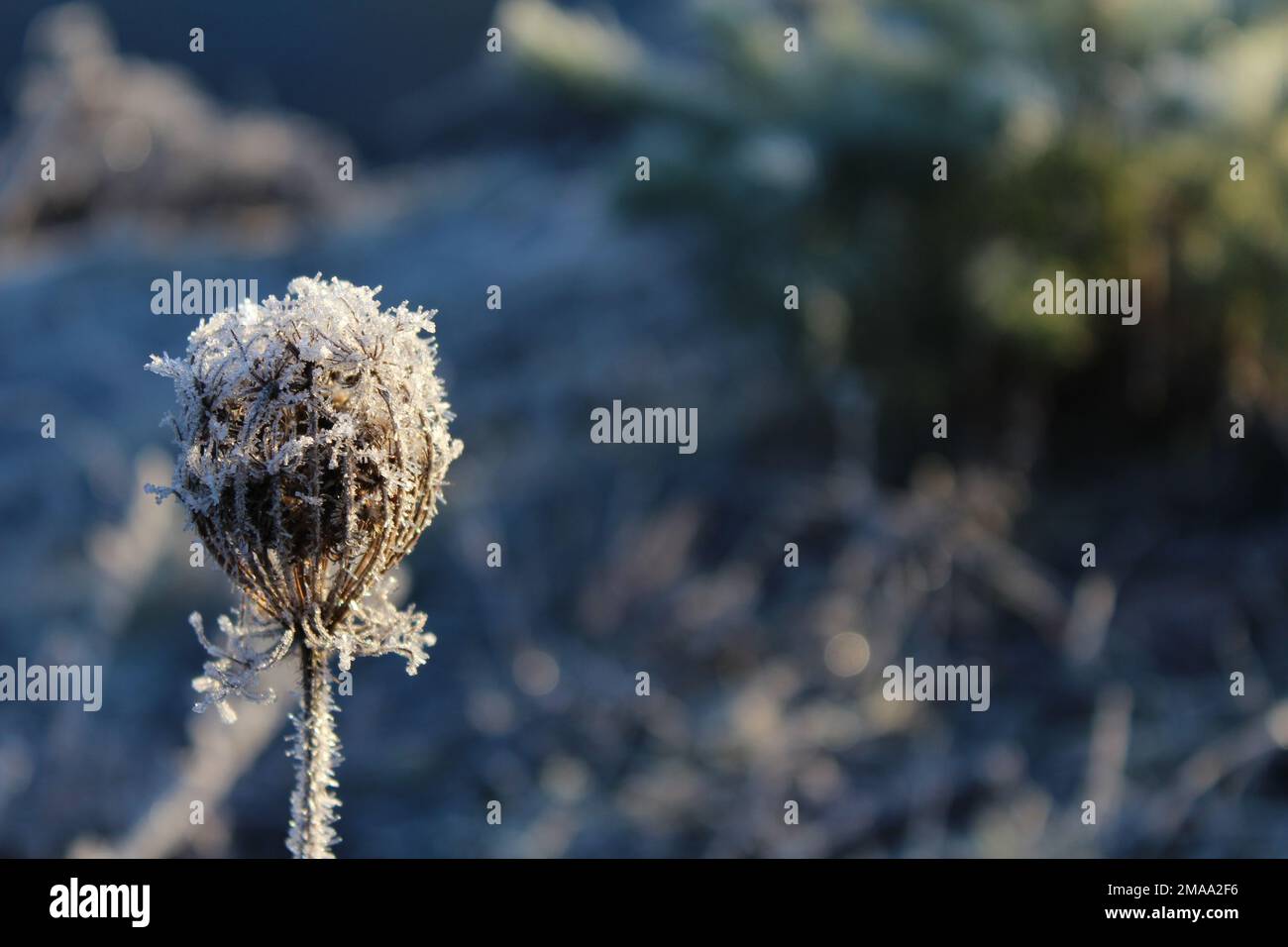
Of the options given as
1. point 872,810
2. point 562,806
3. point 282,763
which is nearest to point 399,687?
point 282,763

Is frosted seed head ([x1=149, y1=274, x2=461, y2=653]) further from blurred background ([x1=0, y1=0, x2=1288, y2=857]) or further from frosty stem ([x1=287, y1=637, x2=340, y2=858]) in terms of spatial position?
blurred background ([x1=0, y1=0, x2=1288, y2=857])

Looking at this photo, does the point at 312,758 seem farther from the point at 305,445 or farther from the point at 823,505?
the point at 823,505

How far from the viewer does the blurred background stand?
2615mm

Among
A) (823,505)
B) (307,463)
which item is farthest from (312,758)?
(823,505)

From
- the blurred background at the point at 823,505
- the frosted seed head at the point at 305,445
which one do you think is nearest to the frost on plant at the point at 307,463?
the frosted seed head at the point at 305,445

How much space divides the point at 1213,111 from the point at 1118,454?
92 centimetres

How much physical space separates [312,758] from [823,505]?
267cm

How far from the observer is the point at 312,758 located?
2.46ft

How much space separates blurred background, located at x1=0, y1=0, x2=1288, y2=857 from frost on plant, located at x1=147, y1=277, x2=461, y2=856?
4.56ft

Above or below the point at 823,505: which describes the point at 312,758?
below

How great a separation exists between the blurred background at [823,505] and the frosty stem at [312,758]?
54.1 inches

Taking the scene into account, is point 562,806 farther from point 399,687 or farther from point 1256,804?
point 1256,804

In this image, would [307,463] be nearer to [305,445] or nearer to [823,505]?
[305,445]

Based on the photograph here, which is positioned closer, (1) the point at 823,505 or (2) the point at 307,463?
(2) the point at 307,463
